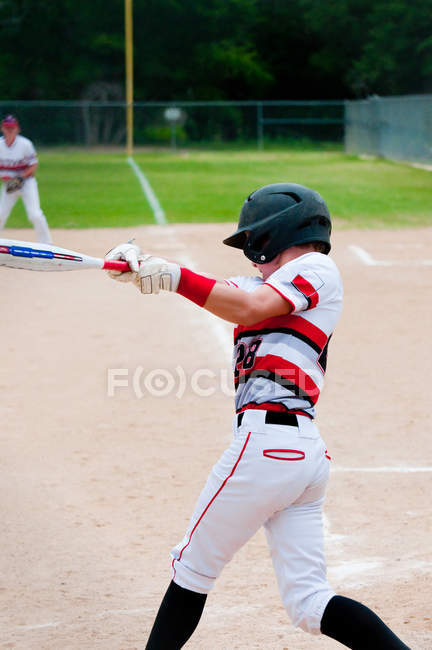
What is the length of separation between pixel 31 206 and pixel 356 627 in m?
12.6

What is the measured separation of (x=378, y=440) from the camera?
6355 millimetres

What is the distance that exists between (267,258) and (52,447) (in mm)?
3261

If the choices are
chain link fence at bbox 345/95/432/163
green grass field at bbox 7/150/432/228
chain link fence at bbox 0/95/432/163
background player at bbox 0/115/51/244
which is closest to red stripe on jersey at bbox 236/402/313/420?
background player at bbox 0/115/51/244

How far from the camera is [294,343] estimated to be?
3299mm

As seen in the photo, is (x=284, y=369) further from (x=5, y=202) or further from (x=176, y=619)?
(x=5, y=202)

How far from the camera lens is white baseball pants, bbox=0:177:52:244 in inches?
580

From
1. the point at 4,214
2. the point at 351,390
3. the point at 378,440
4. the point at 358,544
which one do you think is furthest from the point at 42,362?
the point at 4,214

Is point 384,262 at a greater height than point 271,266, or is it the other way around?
point 271,266

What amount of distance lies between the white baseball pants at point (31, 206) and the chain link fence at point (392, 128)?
64.8 ft

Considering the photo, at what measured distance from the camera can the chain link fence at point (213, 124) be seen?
44.2 metres

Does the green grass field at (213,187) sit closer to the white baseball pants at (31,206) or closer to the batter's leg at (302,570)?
the white baseball pants at (31,206)

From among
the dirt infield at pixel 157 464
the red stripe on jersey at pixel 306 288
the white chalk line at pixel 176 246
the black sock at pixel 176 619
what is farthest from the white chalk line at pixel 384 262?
the black sock at pixel 176 619

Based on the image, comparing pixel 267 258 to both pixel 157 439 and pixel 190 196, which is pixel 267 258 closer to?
pixel 157 439

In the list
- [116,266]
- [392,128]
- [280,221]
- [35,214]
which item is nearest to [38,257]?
[116,266]
